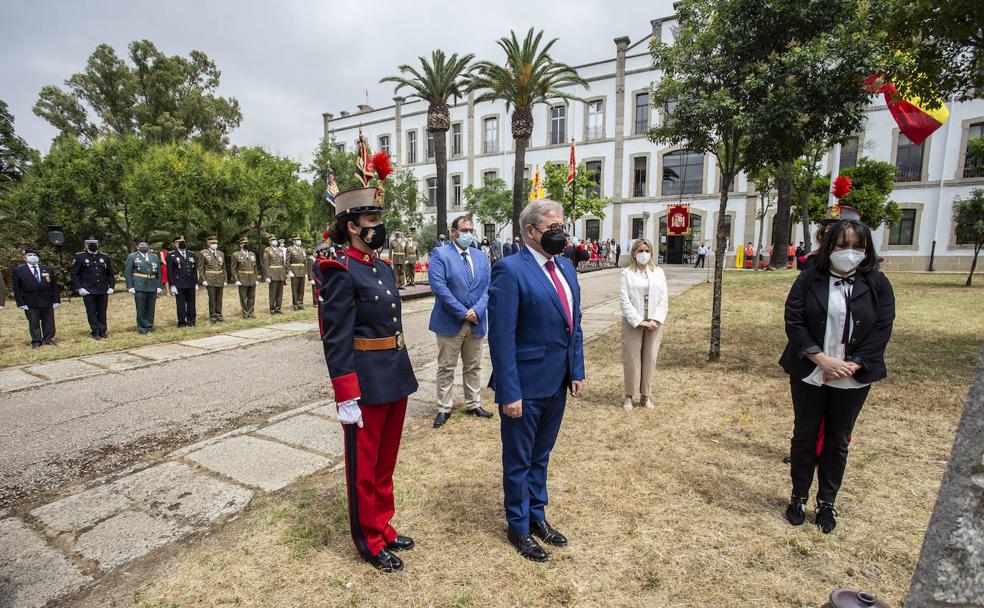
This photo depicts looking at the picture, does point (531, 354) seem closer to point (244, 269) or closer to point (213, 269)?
point (213, 269)

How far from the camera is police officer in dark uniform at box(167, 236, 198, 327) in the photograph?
11065 millimetres

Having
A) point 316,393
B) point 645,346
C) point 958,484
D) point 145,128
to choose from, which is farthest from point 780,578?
point 145,128

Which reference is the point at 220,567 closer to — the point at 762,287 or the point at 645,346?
the point at 645,346

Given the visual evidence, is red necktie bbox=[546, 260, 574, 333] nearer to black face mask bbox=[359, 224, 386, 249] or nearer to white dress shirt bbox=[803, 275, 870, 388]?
black face mask bbox=[359, 224, 386, 249]

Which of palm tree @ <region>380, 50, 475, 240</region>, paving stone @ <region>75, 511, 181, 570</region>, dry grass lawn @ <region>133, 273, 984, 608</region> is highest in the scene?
palm tree @ <region>380, 50, 475, 240</region>

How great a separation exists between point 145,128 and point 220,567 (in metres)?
37.4

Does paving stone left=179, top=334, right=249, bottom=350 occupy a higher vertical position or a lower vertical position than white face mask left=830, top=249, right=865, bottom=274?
lower

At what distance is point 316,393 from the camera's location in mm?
6348

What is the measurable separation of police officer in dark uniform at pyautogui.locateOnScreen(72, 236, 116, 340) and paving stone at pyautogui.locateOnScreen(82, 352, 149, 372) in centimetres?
215

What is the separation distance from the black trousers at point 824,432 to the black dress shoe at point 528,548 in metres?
1.87

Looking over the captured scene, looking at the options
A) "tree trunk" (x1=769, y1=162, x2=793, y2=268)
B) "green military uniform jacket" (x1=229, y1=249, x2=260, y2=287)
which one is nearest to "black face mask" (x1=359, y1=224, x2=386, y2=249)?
"green military uniform jacket" (x1=229, y1=249, x2=260, y2=287)

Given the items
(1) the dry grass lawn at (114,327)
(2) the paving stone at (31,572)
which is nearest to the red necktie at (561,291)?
(2) the paving stone at (31,572)

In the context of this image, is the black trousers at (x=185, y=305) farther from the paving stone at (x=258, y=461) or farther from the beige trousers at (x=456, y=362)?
the beige trousers at (x=456, y=362)

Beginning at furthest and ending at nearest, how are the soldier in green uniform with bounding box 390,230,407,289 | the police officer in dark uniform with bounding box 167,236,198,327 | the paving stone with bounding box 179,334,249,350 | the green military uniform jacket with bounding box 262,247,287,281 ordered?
the soldier in green uniform with bounding box 390,230,407,289 → the green military uniform jacket with bounding box 262,247,287,281 → the police officer in dark uniform with bounding box 167,236,198,327 → the paving stone with bounding box 179,334,249,350
